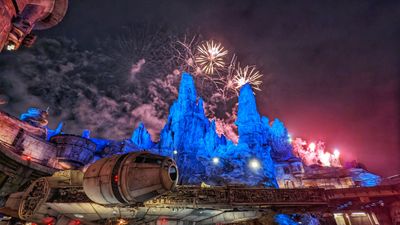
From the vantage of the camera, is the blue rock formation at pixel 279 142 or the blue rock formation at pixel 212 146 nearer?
the blue rock formation at pixel 212 146

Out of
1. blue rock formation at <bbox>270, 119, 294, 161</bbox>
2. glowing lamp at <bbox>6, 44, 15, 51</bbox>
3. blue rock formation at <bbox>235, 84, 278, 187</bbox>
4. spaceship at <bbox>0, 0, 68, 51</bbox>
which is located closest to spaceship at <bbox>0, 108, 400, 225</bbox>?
glowing lamp at <bbox>6, 44, 15, 51</bbox>

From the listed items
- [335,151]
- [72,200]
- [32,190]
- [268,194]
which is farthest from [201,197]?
[335,151]

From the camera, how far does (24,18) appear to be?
14.6 metres

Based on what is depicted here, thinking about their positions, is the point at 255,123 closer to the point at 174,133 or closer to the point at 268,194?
the point at 174,133

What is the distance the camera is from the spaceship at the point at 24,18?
498 inches

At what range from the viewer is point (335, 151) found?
89000 mm

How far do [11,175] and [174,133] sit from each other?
5725 cm

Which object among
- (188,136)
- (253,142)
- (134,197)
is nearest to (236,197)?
(134,197)

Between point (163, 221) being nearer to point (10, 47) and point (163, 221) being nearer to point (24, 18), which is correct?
point (10, 47)

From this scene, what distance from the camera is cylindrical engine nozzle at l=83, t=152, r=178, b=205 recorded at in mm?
9094

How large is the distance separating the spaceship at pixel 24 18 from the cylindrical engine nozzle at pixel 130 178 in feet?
34.5

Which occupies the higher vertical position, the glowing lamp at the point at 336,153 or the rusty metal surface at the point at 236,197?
the glowing lamp at the point at 336,153

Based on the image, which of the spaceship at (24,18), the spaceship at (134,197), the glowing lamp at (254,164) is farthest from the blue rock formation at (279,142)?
the spaceship at (24,18)

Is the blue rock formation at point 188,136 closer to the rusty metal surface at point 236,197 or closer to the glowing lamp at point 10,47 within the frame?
the rusty metal surface at point 236,197
